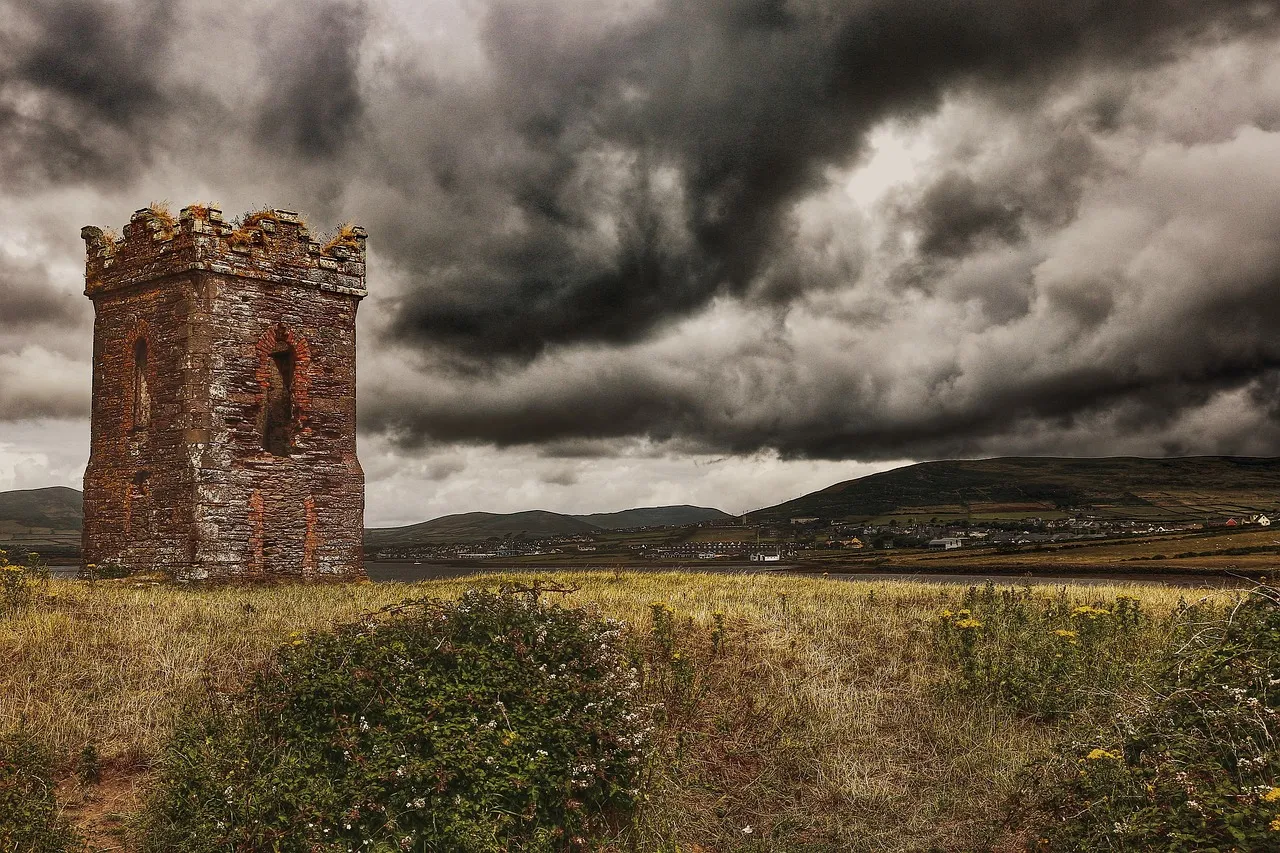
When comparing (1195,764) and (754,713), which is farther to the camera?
(754,713)

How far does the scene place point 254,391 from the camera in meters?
20.9

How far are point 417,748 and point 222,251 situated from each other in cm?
1703

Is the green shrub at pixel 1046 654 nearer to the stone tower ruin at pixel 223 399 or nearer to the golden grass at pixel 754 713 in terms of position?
the golden grass at pixel 754 713

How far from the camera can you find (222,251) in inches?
810

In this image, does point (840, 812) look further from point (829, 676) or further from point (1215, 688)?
point (1215, 688)

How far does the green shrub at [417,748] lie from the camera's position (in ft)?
22.7

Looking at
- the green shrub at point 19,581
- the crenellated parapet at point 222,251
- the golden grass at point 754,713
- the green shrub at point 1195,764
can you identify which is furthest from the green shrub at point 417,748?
the crenellated parapet at point 222,251

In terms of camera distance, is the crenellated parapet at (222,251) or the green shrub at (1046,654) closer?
the green shrub at (1046,654)

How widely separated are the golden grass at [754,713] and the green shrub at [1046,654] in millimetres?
409

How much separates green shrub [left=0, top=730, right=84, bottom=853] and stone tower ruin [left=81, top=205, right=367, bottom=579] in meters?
12.5

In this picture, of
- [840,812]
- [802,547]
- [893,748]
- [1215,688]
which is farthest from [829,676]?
[802,547]

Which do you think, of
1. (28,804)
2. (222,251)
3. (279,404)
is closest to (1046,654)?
(28,804)

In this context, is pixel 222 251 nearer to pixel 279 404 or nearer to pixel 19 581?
pixel 279 404

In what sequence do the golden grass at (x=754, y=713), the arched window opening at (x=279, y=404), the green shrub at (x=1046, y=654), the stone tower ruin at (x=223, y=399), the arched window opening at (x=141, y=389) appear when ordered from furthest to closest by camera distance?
1. the arched window opening at (x=279, y=404)
2. the arched window opening at (x=141, y=389)
3. the stone tower ruin at (x=223, y=399)
4. the green shrub at (x=1046, y=654)
5. the golden grass at (x=754, y=713)
